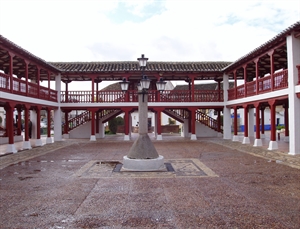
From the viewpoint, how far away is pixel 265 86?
15.4 m

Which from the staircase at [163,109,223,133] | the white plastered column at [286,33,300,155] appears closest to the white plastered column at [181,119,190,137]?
the staircase at [163,109,223,133]

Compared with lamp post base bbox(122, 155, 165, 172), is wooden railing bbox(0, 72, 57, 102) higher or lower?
higher

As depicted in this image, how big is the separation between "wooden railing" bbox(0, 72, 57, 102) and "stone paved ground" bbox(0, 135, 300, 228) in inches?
200

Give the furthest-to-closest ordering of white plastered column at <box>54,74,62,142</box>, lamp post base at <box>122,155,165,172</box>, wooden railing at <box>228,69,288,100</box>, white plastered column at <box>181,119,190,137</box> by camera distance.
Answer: white plastered column at <box>181,119,190,137</box> < white plastered column at <box>54,74,62,142</box> < wooden railing at <box>228,69,288,100</box> < lamp post base at <box>122,155,165,172</box>

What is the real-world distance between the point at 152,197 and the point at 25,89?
12.5 meters

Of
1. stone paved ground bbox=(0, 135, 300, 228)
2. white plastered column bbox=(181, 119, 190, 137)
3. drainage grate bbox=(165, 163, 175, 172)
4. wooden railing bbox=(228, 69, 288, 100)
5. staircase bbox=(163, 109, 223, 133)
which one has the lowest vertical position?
stone paved ground bbox=(0, 135, 300, 228)

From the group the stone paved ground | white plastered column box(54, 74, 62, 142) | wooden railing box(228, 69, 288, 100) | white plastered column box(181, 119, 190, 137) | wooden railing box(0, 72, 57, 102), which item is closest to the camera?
the stone paved ground

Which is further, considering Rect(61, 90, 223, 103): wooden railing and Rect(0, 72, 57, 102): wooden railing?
Rect(61, 90, 223, 103): wooden railing

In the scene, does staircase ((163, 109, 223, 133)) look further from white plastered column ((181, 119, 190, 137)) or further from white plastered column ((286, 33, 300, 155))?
white plastered column ((286, 33, 300, 155))

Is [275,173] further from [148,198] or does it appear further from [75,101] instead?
[75,101]

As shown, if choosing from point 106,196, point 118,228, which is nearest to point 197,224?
point 118,228

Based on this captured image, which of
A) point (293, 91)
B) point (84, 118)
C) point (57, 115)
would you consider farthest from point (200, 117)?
point (293, 91)

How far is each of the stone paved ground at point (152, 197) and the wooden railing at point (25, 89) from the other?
200 inches

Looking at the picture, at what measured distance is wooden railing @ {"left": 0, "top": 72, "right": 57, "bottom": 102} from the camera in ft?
44.3
